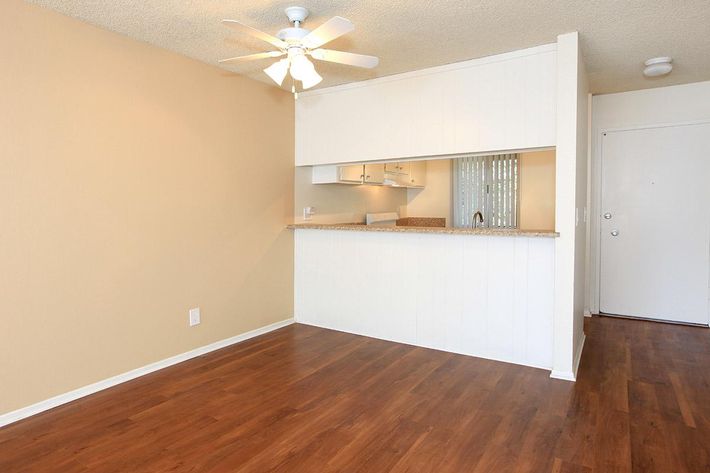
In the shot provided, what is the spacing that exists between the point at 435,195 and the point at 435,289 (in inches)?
111

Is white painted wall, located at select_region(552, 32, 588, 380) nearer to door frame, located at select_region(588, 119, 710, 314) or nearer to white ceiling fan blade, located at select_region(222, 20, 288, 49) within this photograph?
white ceiling fan blade, located at select_region(222, 20, 288, 49)

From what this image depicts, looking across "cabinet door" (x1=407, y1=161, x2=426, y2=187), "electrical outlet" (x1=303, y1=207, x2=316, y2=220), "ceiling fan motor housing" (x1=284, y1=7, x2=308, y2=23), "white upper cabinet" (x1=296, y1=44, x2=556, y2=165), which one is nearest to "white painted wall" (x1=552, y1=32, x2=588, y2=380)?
"white upper cabinet" (x1=296, y1=44, x2=556, y2=165)

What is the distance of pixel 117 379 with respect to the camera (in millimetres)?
2998

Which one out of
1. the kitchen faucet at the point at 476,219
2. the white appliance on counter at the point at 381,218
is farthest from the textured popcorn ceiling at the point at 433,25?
the kitchen faucet at the point at 476,219

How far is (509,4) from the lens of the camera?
8.26 feet

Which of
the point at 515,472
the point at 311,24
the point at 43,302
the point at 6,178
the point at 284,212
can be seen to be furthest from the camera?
the point at 284,212

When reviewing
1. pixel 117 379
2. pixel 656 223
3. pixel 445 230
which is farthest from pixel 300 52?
pixel 656 223

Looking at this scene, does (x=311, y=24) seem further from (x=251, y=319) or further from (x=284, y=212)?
(x=251, y=319)

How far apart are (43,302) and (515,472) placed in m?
2.66

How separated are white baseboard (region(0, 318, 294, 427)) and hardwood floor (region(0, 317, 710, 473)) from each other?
0.21ft

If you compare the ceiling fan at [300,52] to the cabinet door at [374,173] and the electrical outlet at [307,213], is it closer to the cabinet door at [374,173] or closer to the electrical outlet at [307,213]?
the electrical outlet at [307,213]

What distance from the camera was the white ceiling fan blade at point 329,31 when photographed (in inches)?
86.2

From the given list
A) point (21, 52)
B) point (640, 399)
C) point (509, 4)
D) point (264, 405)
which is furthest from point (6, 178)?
point (640, 399)

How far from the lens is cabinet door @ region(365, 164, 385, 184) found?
15.8 ft
